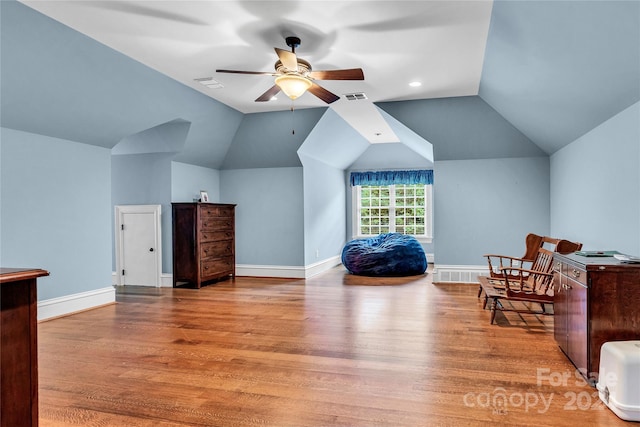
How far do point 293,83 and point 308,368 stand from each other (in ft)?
8.02

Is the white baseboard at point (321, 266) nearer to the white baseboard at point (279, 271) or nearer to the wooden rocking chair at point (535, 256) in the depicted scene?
the white baseboard at point (279, 271)

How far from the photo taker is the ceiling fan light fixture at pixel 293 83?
145 inches

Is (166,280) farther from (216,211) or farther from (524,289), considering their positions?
(524,289)

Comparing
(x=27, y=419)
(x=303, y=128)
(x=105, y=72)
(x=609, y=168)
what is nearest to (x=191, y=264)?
(x=303, y=128)

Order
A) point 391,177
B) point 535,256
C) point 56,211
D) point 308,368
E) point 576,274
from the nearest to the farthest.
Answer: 1. point 576,274
2. point 308,368
3. point 56,211
4. point 535,256
5. point 391,177

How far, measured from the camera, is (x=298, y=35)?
3670 mm

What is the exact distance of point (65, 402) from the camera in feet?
8.44

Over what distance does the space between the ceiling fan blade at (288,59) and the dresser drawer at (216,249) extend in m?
3.99

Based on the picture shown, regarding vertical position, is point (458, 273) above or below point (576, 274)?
below

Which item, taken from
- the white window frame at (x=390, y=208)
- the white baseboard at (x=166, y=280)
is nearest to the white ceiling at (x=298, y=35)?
the white baseboard at (x=166, y=280)

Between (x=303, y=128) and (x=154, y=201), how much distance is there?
9.04 feet

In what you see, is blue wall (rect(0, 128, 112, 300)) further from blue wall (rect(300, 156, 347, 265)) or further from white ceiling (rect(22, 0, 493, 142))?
blue wall (rect(300, 156, 347, 265))

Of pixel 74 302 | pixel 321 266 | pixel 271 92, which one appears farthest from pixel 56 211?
pixel 321 266

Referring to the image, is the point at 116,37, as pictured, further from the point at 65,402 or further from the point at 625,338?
the point at 625,338
